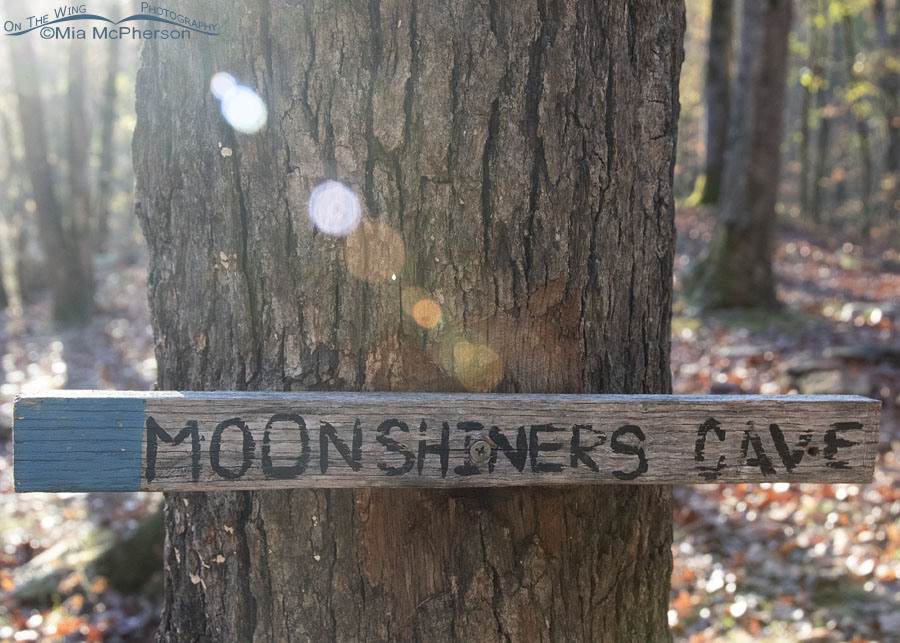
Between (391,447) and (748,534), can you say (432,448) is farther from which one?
(748,534)

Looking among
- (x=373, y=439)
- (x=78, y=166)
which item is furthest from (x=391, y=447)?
(x=78, y=166)

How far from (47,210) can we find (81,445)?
13074mm

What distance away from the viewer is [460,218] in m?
1.49

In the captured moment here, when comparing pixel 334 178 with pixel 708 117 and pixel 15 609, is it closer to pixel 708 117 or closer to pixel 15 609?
pixel 15 609

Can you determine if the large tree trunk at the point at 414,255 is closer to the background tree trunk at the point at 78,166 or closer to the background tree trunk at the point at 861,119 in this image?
the background tree trunk at the point at 78,166

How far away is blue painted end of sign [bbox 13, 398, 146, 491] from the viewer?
1.34 metres

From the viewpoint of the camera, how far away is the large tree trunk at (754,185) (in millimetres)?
8234

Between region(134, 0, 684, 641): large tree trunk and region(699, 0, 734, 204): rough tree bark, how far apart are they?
14184 mm

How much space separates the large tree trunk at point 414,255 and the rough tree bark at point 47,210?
12.7 meters

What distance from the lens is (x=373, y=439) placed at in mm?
1385

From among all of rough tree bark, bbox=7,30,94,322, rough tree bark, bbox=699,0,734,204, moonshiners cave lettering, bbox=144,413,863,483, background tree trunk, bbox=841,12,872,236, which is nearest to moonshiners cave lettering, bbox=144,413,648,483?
moonshiners cave lettering, bbox=144,413,863,483

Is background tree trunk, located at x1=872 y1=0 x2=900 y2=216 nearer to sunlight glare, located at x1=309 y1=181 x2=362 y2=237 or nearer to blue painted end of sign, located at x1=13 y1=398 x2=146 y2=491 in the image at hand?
sunlight glare, located at x1=309 y1=181 x2=362 y2=237

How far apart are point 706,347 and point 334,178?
671 cm

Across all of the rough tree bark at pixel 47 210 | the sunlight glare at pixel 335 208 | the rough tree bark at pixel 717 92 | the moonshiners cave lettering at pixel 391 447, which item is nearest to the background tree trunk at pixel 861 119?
the rough tree bark at pixel 717 92
